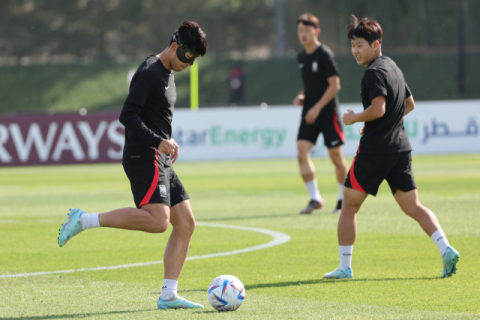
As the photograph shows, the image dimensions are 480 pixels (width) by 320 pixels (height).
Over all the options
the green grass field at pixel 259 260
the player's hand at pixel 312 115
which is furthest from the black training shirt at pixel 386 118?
the player's hand at pixel 312 115

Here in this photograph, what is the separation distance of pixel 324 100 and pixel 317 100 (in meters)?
0.22

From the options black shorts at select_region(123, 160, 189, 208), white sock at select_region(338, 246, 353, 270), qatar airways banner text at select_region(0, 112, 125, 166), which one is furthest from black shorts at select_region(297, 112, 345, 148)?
qatar airways banner text at select_region(0, 112, 125, 166)

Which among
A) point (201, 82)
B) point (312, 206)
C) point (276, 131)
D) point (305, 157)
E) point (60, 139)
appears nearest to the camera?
point (305, 157)

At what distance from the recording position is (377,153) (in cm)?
630

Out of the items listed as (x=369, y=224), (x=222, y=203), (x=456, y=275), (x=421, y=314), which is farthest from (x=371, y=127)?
(x=222, y=203)

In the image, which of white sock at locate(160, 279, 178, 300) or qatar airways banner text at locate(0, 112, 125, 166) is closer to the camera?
white sock at locate(160, 279, 178, 300)

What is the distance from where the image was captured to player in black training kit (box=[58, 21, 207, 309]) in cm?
525

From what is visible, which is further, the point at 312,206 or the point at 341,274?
the point at 312,206

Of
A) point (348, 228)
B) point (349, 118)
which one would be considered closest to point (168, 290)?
point (348, 228)

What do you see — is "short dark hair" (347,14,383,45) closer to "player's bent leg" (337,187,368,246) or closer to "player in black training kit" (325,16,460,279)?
"player in black training kit" (325,16,460,279)

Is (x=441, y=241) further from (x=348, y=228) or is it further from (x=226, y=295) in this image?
(x=226, y=295)

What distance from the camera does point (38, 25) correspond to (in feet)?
143

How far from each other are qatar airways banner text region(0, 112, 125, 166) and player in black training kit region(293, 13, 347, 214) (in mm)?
10847

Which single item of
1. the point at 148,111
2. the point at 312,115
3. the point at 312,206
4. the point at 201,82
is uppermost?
the point at 148,111
